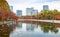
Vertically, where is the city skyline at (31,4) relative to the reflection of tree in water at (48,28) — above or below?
above

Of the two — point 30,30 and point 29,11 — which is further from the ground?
point 29,11

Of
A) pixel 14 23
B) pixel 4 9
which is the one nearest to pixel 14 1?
pixel 4 9

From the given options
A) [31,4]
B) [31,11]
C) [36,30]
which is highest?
[31,4]

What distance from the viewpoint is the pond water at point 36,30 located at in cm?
300

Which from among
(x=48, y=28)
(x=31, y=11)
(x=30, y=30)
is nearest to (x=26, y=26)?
(x=30, y=30)

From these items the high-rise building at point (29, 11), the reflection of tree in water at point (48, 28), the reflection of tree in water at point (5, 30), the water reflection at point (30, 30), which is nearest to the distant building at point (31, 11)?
the high-rise building at point (29, 11)

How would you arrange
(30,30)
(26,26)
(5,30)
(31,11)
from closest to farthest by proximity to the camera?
(5,30) → (30,30) → (31,11) → (26,26)

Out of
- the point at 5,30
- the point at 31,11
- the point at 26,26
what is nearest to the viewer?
the point at 5,30

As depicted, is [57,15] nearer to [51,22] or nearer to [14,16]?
[51,22]

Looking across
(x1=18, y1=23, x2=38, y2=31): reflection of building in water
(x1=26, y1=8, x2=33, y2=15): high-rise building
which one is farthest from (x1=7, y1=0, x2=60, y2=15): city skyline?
(x1=18, y1=23, x2=38, y2=31): reflection of building in water

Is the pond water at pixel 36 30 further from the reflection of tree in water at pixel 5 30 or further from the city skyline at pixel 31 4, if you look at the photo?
the city skyline at pixel 31 4

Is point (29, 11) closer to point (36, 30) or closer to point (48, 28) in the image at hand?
point (36, 30)

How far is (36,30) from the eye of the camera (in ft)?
10.8

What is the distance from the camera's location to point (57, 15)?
11.2 ft
